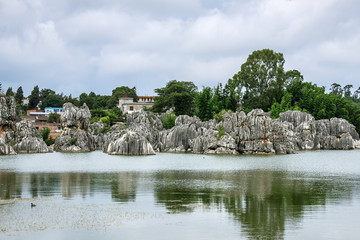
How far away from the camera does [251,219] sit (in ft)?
67.6

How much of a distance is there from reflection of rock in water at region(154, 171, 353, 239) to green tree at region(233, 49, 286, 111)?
72.4m

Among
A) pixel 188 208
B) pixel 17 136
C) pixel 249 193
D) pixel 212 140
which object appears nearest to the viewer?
pixel 188 208

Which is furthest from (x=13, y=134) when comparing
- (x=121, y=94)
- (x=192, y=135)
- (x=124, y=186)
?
(x=121, y=94)

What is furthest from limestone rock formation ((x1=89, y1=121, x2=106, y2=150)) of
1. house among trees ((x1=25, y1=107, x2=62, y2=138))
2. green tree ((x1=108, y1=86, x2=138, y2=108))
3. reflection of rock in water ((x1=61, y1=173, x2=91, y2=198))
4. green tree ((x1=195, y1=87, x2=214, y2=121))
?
reflection of rock in water ((x1=61, y1=173, x2=91, y2=198))

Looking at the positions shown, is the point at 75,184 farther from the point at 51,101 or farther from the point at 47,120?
the point at 51,101

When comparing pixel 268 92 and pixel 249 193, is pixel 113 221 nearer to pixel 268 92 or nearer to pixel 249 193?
pixel 249 193

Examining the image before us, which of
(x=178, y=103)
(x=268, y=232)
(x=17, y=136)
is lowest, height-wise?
(x=268, y=232)

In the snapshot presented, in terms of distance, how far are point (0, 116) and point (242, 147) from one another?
4112cm

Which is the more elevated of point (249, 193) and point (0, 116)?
point (0, 116)

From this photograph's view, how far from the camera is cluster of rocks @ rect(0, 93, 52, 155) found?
7681cm

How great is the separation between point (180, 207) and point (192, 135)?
60.8 metres

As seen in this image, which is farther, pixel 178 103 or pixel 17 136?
pixel 178 103

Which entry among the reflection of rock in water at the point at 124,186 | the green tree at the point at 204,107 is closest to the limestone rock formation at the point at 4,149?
the reflection of rock in water at the point at 124,186

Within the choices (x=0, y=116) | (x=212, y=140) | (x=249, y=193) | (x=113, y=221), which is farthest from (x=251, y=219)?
(x=0, y=116)
